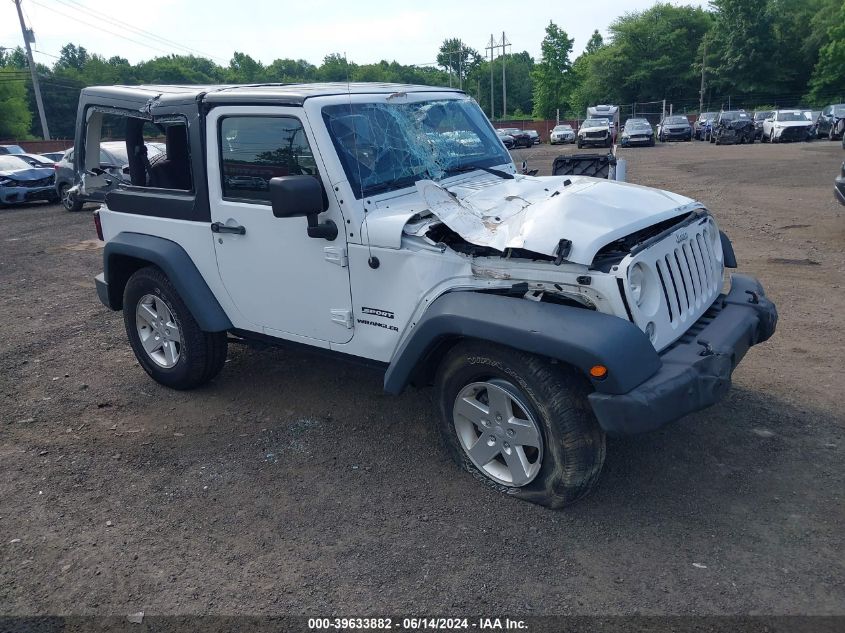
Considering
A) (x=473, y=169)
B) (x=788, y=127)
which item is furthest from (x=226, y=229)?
(x=788, y=127)

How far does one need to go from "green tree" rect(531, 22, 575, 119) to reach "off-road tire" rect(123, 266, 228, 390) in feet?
257

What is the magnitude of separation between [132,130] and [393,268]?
287cm

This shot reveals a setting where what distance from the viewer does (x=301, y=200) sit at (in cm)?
364

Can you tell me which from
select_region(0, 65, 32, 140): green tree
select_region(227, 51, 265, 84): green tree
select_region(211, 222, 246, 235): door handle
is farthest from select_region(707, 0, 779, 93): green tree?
select_region(211, 222, 246, 235): door handle

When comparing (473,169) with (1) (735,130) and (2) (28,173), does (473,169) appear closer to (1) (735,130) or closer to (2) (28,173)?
(2) (28,173)

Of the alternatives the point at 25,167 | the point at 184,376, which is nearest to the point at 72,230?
the point at 25,167

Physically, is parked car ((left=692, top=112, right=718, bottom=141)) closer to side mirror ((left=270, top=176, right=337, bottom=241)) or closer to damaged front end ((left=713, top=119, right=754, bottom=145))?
damaged front end ((left=713, top=119, right=754, bottom=145))

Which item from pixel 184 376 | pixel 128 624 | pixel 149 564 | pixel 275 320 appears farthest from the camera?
pixel 184 376

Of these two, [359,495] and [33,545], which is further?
[359,495]

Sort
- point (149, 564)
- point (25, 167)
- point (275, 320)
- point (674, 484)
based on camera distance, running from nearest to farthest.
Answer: point (149, 564)
point (674, 484)
point (275, 320)
point (25, 167)

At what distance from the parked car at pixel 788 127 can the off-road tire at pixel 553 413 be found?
33.0 m

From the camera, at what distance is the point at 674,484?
3.73 m

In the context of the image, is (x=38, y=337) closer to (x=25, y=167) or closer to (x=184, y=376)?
(x=184, y=376)

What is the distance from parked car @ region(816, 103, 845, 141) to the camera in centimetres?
3044
